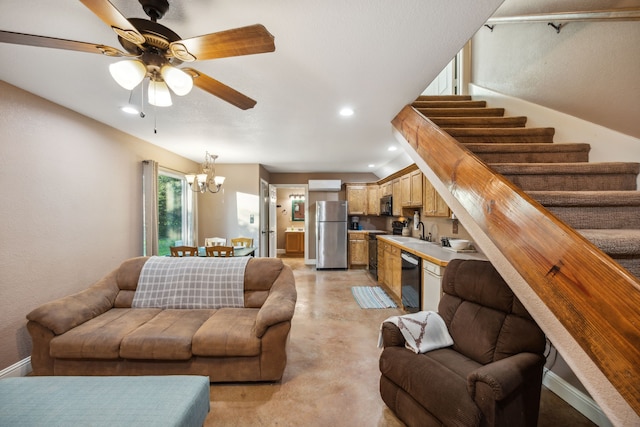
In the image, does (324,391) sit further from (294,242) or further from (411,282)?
(294,242)

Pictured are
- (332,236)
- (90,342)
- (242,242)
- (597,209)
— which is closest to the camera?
(597,209)

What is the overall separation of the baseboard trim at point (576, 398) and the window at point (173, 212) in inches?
189

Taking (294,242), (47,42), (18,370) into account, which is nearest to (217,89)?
(47,42)

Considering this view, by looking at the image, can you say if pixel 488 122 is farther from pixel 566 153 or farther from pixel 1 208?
pixel 1 208

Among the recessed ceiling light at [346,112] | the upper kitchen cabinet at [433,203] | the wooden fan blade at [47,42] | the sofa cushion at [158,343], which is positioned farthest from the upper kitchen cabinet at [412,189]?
the wooden fan blade at [47,42]

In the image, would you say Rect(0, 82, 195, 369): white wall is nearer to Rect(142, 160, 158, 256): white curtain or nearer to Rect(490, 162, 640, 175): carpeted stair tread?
Rect(142, 160, 158, 256): white curtain

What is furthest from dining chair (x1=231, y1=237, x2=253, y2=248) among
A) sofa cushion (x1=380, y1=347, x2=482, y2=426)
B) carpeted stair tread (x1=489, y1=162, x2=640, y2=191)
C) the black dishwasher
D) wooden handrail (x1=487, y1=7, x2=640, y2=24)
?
wooden handrail (x1=487, y1=7, x2=640, y2=24)

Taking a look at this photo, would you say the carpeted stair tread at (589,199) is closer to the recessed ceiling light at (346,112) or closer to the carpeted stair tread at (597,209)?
the carpeted stair tread at (597,209)

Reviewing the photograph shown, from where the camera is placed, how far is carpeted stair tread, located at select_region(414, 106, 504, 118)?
2.93 metres

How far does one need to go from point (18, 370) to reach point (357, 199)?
19.2 feet

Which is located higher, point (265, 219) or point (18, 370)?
point (265, 219)

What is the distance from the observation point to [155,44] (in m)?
1.24

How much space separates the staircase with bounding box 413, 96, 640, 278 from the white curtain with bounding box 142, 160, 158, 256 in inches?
145

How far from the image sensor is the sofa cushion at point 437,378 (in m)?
1.30
